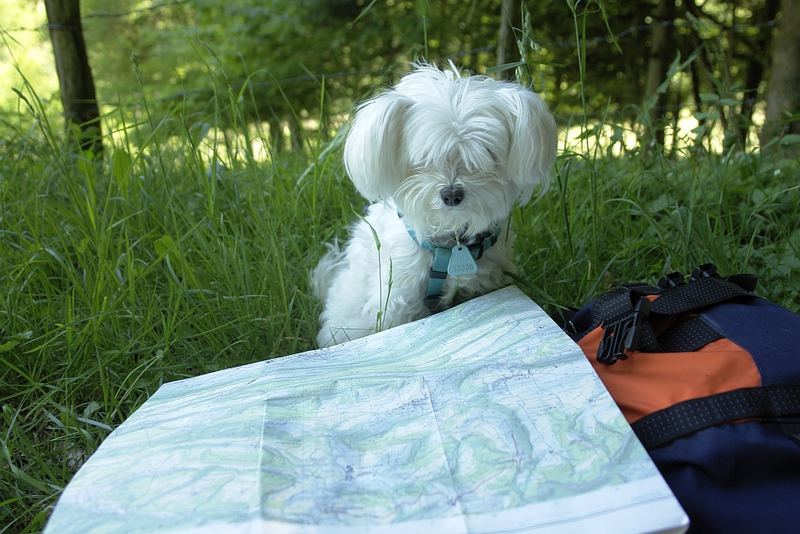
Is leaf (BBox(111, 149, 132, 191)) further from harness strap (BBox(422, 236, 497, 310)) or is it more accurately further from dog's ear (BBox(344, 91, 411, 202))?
harness strap (BBox(422, 236, 497, 310))

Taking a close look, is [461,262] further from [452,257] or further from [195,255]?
[195,255]

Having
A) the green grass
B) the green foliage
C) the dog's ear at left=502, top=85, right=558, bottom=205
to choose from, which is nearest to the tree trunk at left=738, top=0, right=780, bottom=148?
the green foliage

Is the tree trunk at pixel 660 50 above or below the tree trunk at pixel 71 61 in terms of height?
below

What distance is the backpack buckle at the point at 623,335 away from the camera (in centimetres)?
132

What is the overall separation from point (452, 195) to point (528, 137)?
25cm

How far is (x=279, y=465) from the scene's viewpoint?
3.57ft

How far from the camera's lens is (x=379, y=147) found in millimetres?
1659

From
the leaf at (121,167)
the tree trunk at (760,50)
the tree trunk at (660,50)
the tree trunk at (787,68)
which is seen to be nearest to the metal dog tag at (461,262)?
the leaf at (121,167)

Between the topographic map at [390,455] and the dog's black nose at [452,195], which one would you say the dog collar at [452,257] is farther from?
the topographic map at [390,455]

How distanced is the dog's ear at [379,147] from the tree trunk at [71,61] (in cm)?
188

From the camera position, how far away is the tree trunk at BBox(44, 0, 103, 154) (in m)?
3.09

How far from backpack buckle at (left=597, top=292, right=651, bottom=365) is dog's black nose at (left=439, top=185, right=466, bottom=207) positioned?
49cm

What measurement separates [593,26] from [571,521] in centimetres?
659

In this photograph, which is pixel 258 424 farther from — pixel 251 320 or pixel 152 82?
pixel 152 82
